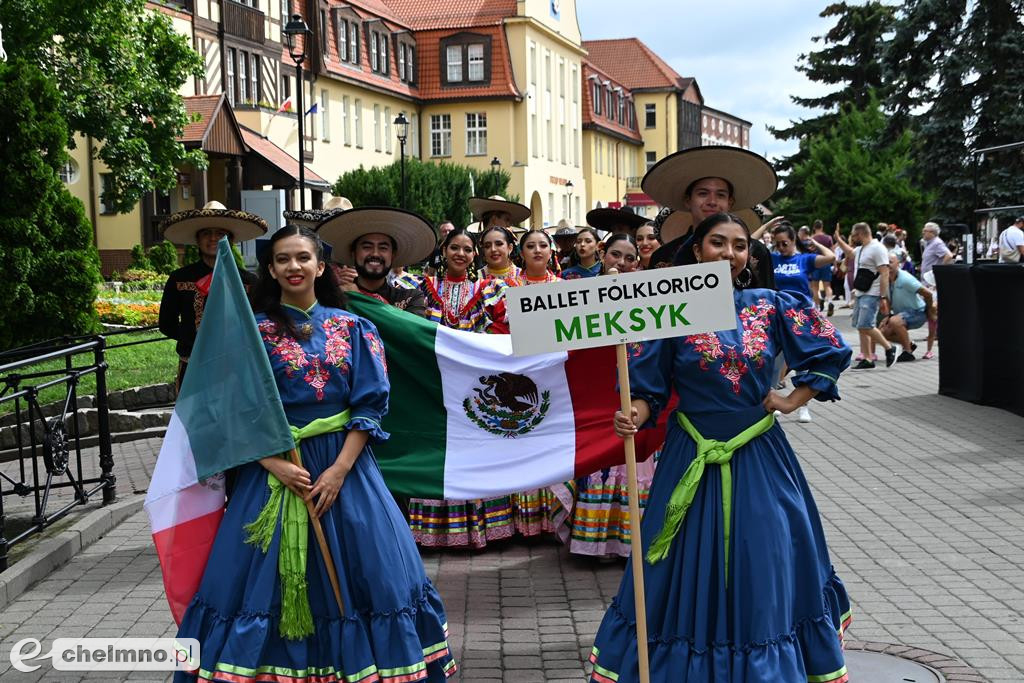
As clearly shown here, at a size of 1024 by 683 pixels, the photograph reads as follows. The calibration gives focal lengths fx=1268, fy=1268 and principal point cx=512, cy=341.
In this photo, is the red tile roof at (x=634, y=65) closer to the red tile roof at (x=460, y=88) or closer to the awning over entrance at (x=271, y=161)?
the red tile roof at (x=460, y=88)

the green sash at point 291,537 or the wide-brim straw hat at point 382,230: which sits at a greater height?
the wide-brim straw hat at point 382,230

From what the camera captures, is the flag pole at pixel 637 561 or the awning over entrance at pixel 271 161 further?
the awning over entrance at pixel 271 161

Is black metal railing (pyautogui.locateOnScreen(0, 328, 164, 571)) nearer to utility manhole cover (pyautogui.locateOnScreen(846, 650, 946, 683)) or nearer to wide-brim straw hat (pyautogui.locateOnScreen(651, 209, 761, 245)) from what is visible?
wide-brim straw hat (pyautogui.locateOnScreen(651, 209, 761, 245))

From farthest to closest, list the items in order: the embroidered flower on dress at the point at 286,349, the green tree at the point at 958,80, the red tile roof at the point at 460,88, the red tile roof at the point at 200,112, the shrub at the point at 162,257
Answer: the red tile roof at the point at 460,88, the red tile roof at the point at 200,112, the shrub at the point at 162,257, the green tree at the point at 958,80, the embroidered flower on dress at the point at 286,349

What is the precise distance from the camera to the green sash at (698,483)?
462 centimetres

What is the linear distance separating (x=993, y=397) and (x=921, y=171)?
1772cm

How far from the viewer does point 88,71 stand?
2684 centimetres

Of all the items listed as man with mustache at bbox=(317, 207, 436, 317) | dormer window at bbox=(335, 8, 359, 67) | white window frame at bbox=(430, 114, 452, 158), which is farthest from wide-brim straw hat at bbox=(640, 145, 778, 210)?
white window frame at bbox=(430, 114, 452, 158)

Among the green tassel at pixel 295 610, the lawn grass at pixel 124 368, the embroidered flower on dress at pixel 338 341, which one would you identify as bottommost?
the green tassel at pixel 295 610

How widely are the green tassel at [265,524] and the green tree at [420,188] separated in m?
36.7

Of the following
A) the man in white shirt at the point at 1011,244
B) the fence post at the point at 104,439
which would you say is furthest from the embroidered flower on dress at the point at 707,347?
the man in white shirt at the point at 1011,244

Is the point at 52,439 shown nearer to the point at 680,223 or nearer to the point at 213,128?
the point at 680,223

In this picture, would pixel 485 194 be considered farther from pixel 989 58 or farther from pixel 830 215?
pixel 989 58

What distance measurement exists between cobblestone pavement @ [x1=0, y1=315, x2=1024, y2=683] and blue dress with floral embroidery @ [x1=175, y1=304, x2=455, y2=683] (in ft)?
3.00
